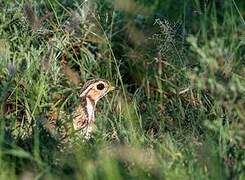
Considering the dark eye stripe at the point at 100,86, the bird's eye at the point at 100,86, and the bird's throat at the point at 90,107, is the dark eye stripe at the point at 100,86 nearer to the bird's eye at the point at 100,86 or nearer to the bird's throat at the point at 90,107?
the bird's eye at the point at 100,86

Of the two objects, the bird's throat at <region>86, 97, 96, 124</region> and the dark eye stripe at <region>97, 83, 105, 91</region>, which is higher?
the dark eye stripe at <region>97, 83, 105, 91</region>

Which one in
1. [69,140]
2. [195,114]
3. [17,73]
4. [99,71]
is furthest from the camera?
[99,71]

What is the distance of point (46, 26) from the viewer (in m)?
8.20

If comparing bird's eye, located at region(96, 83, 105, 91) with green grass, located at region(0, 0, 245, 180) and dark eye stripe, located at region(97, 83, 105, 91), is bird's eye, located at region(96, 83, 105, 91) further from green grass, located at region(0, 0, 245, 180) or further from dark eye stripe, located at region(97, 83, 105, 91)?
green grass, located at region(0, 0, 245, 180)

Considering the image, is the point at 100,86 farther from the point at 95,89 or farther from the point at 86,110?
the point at 86,110

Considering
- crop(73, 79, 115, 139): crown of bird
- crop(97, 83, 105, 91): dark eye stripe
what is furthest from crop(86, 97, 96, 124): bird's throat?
crop(97, 83, 105, 91): dark eye stripe

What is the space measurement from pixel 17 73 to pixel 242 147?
8.91ft

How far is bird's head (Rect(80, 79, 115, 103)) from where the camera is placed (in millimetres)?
7267

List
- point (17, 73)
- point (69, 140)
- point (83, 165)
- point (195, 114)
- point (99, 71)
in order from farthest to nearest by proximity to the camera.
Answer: point (99, 71)
point (17, 73)
point (195, 114)
point (69, 140)
point (83, 165)

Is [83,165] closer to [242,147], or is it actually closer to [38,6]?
[242,147]

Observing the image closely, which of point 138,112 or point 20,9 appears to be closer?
point 138,112

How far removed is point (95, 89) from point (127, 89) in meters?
0.91

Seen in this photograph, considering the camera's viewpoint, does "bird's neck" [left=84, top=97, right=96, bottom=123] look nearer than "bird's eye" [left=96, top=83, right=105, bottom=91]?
Yes

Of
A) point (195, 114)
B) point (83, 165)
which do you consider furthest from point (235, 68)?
point (83, 165)
